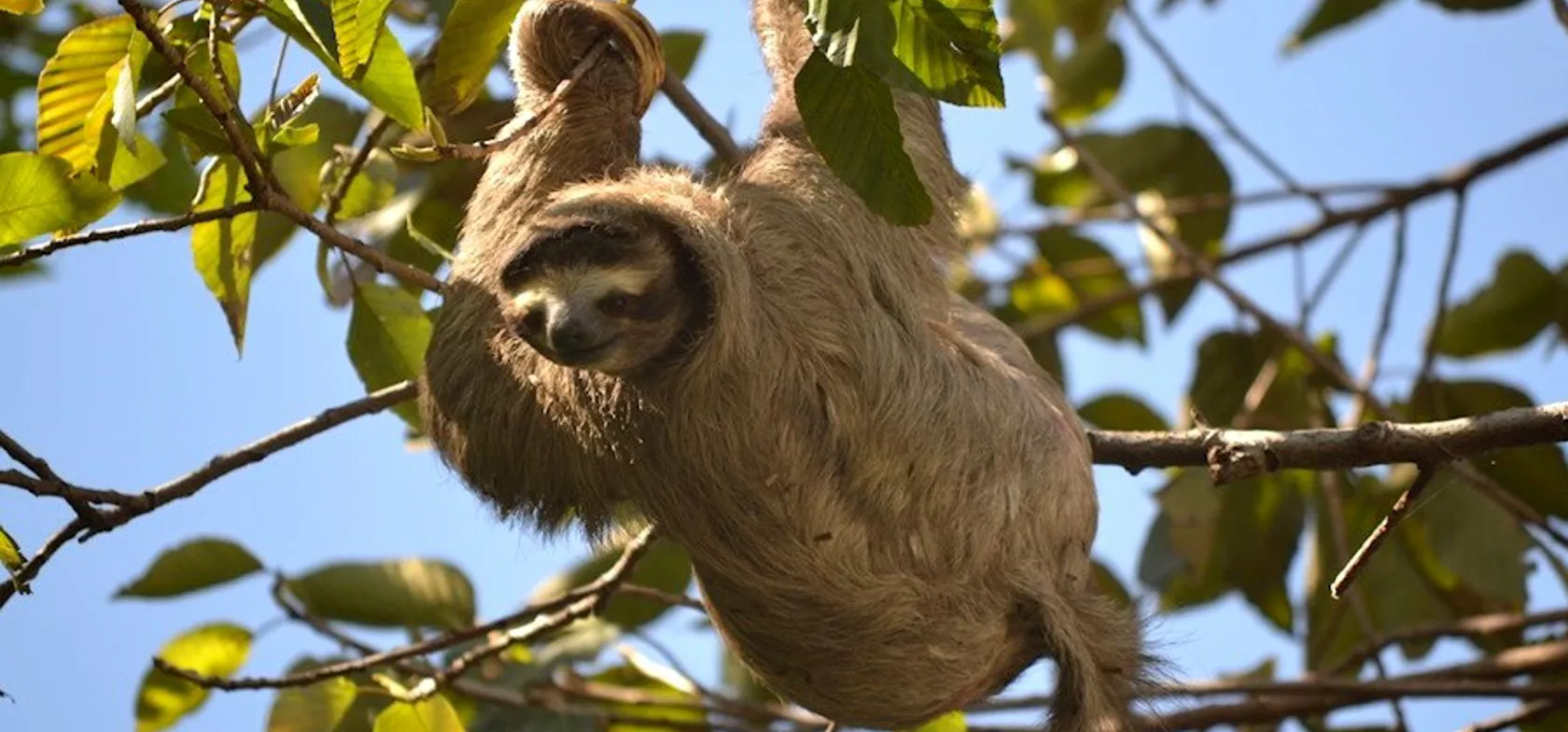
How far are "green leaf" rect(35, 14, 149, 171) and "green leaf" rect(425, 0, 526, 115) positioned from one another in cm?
59

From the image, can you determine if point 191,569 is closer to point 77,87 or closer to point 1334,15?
point 77,87

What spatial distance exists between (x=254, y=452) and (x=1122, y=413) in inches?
146

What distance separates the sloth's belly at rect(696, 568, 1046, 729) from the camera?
13.1ft

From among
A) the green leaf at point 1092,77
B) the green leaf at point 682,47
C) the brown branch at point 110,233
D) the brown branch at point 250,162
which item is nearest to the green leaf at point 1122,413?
the green leaf at point 1092,77

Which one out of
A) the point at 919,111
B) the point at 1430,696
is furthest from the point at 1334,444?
the point at 1430,696

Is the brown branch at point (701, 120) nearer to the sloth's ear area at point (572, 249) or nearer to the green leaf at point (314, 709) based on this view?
the sloth's ear area at point (572, 249)

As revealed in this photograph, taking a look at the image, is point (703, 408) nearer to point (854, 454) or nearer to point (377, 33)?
point (854, 454)

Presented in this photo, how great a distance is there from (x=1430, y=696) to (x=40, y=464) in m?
3.82

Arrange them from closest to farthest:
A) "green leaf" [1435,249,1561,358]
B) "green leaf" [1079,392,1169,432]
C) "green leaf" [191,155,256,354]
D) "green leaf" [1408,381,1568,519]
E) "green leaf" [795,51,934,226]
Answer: "green leaf" [795,51,934,226] < "green leaf" [191,155,256,354] < "green leaf" [1408,381,1568,519] < "green leaf" [1435,249,1561,358] < "green leaf" [1079,392,1169,432]

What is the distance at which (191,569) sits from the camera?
481 cm

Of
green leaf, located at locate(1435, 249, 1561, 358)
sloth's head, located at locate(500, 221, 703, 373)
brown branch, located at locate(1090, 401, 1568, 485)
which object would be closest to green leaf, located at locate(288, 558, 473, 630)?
sloth's head, located at locate(500, 221, 703, 373)

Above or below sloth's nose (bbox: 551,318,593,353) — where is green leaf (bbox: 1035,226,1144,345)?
above

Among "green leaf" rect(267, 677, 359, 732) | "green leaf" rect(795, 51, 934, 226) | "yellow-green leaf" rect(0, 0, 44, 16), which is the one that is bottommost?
"green leaf" rect(267, 677, 359, 732)

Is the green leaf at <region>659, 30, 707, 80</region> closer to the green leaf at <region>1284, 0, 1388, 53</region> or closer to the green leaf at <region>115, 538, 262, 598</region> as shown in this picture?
the green leaf at <region>115, 538, 262, 598</region>
